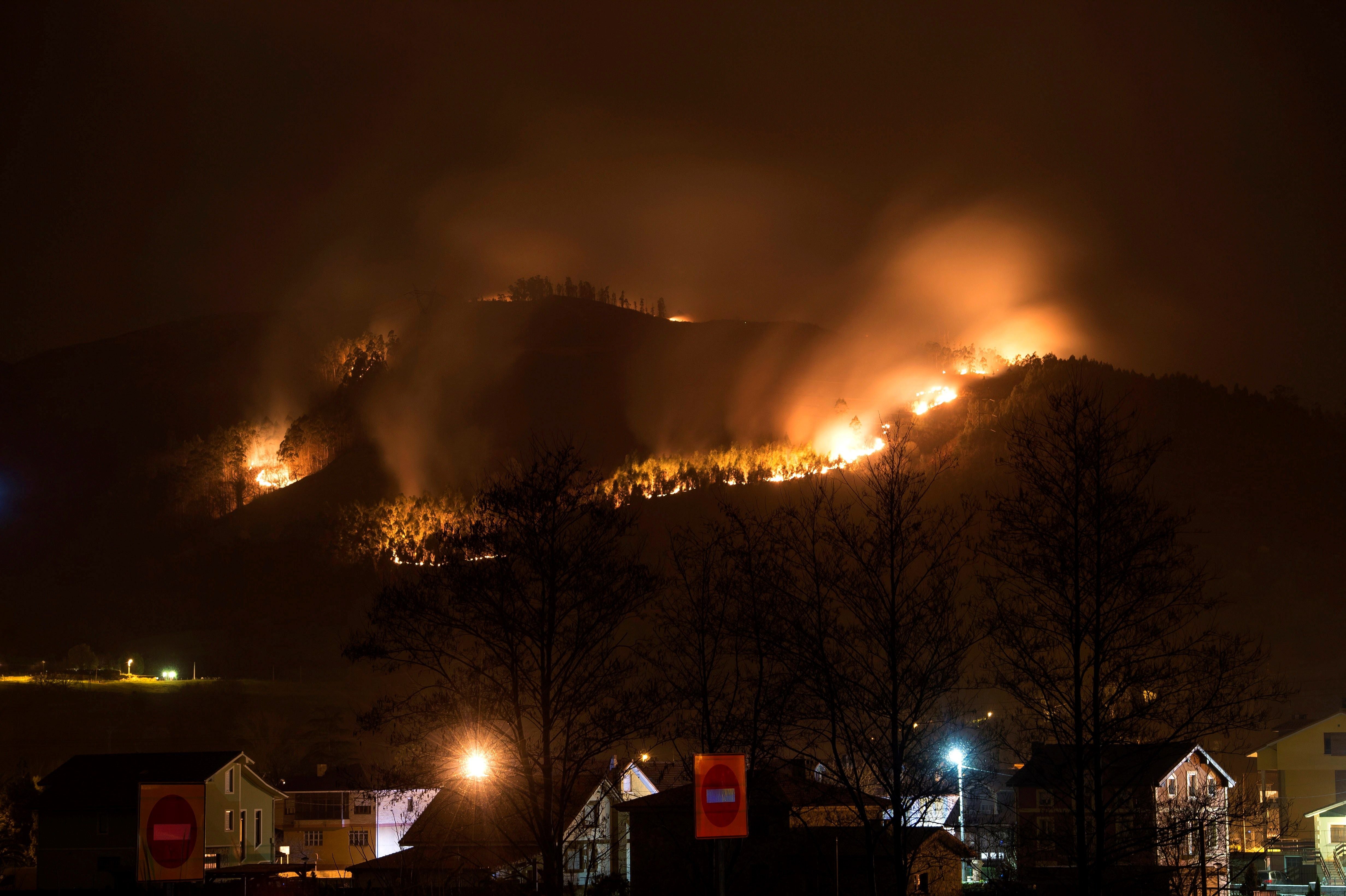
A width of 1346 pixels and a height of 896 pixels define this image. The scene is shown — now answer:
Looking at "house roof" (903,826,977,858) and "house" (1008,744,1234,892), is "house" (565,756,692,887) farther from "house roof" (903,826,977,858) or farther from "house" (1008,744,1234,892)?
"house roof" (903,826,977,858)

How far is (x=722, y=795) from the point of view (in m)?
12.3

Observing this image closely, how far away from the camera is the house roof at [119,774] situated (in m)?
46.5

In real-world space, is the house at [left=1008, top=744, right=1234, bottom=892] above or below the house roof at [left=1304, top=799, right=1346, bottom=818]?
above

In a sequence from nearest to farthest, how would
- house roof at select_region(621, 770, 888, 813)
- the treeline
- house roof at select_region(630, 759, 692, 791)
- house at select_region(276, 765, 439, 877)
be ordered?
the treeline → house roof at select_region(621, 770, 888, 813) → house roof at select_region(630, 759, 692, 791) → house at select_region(276, 765, 439, 877)

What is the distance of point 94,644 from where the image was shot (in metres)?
149

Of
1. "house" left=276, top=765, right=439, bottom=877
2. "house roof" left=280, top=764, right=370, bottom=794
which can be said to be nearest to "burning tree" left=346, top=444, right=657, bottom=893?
"house" left=276, top=765, right=439, bottom=877

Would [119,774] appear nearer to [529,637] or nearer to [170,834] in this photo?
[529,637]

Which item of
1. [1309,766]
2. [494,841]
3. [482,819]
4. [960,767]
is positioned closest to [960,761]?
[960,767]

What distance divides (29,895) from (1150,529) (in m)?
34.3

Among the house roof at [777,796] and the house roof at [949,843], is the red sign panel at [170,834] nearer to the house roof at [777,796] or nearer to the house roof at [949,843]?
the house roof at [777,796]

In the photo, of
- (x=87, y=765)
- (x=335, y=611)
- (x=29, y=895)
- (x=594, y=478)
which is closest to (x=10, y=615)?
(x=335, y=611)

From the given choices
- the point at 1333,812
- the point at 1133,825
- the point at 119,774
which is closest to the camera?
the point at 1133,825

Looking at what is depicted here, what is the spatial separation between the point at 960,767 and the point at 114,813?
32954mm

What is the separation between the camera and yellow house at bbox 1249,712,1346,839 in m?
55.6
